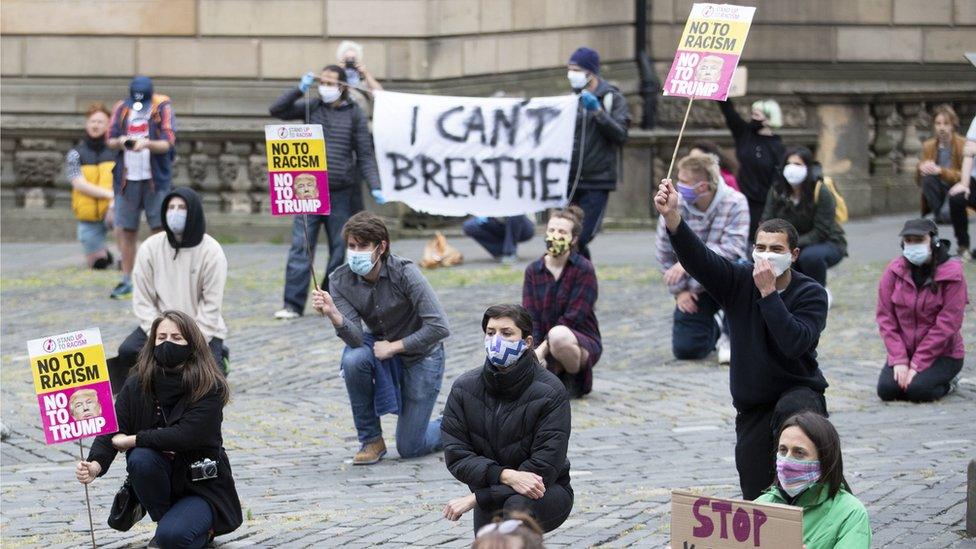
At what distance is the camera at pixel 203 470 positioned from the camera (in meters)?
7.79

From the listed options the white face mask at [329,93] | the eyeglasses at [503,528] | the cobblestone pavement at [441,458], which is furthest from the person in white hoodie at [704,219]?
the eyeglasses at [503,528]

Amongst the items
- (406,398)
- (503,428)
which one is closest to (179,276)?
(406,398)

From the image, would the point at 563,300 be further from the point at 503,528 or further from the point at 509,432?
the point at 503,528

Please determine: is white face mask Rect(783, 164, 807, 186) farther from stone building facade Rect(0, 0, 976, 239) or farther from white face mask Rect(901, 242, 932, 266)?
stone building facade Rect(0, 0, 976, 239)

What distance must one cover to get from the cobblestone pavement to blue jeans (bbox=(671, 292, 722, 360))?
0.12 metres

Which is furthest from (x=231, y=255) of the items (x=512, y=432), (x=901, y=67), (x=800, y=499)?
(x=800, y=499)

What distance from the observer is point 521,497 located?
686 centimetres

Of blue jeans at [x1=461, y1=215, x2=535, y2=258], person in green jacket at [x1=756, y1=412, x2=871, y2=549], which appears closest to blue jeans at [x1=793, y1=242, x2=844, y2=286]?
blue jeans at [x1=461, y1=215, x2=535, y2=258]

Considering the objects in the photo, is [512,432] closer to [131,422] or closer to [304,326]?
[131,422]

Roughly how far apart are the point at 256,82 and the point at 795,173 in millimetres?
7737

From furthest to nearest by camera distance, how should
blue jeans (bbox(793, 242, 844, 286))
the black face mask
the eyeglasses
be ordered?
blue jeans (bbox(793, 242, 844, 286)) → the black face mask → the eyeglasses

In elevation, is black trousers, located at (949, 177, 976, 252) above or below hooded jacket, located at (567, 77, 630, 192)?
below

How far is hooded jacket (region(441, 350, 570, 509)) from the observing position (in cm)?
695

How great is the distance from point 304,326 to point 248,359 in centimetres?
119
